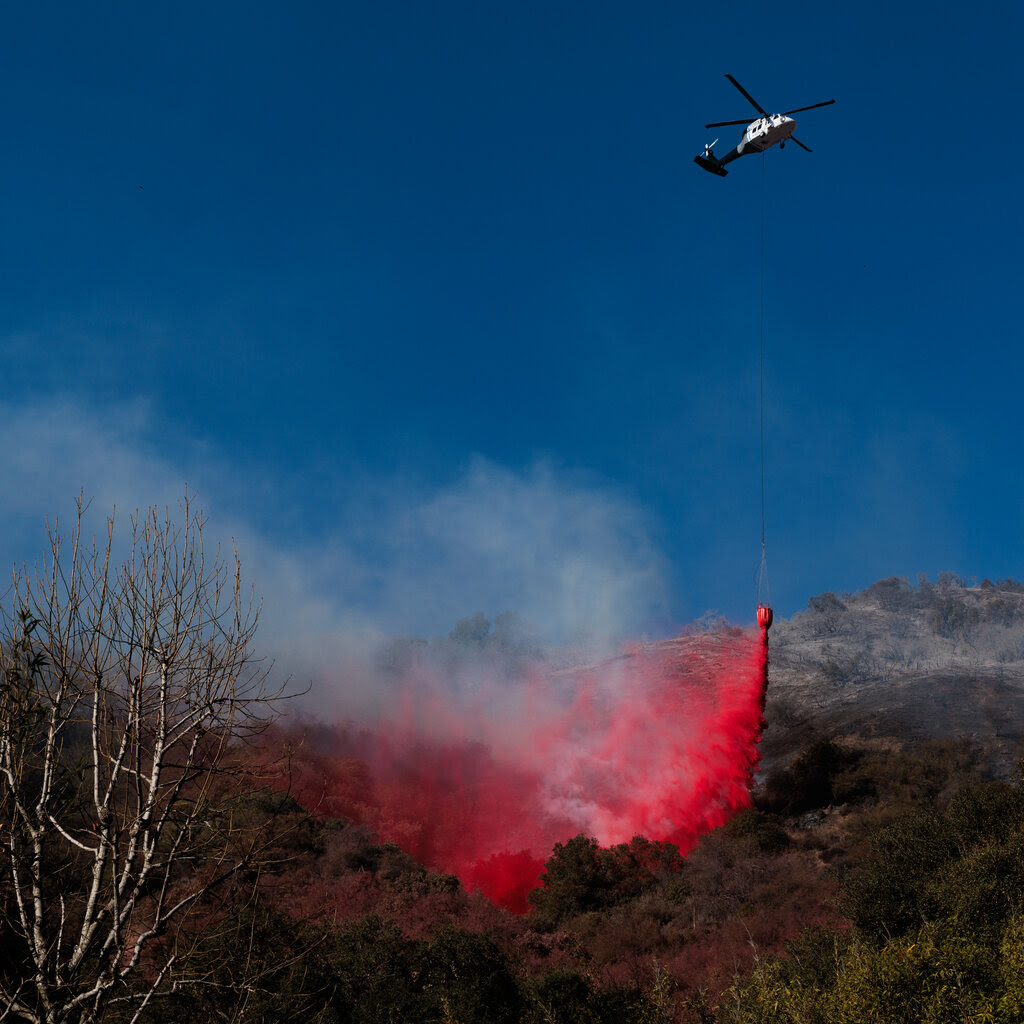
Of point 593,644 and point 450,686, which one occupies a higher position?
point 593,644

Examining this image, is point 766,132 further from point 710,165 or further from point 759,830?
point 759,830

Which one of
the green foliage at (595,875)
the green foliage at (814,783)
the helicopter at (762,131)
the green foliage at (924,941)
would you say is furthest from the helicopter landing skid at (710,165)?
the green foliage at (814,783)

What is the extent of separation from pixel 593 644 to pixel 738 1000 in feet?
388

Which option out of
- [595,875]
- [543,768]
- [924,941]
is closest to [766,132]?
[924,941]

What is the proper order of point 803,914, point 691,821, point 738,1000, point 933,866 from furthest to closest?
1. point 691,821
2. point 803,914
3. point 933,866
4. point 738,1000

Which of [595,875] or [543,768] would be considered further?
[543,768]

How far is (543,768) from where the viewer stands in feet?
289

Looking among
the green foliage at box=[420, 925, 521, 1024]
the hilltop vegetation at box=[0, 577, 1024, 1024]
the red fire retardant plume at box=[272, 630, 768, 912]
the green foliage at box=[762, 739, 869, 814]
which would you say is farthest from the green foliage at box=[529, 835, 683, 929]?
the green foliage at box=[420, 925, 521, 1024]

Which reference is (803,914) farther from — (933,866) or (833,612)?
(833,612)

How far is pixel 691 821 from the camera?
237 ft

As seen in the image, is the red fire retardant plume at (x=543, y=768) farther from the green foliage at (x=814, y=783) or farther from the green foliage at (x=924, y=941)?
the green foliage at (x=924, y=941)

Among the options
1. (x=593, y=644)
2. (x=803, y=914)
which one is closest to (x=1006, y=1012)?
(x=803, y=914)

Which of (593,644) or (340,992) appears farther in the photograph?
(593,644)

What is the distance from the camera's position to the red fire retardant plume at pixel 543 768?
72625 mm
